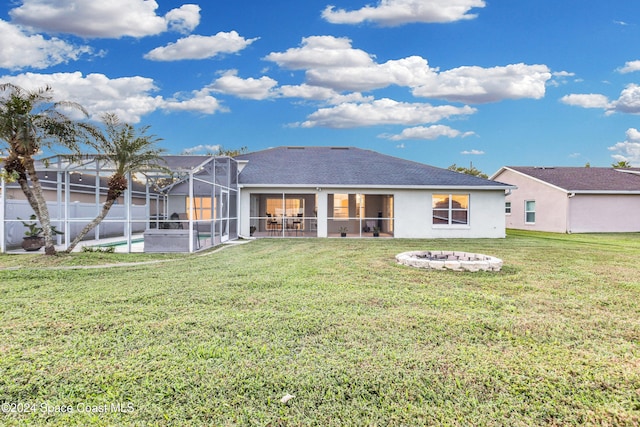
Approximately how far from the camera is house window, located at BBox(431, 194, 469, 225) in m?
18.8

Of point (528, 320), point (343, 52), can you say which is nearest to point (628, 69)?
point (343, 52)

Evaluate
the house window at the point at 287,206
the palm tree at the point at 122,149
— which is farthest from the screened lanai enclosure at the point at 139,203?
the house window at the point at 287,206

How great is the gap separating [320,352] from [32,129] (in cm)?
1177

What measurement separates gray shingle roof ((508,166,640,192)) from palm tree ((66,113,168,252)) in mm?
22357

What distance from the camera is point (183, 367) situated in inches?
141

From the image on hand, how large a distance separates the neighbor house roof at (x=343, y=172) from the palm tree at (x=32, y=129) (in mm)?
7723

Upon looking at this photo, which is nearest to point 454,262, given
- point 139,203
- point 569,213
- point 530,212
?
point 569,213

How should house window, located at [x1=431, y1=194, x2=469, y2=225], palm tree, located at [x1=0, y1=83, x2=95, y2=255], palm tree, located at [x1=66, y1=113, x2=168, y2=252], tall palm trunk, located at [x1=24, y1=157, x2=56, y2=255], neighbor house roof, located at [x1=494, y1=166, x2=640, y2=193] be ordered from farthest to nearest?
neighbor house roof, located at [x1=494, y1=166, x2=640, y2=193]
house window, located at [x1=431, y1=194, x2=469, y2=225]
palm tree, located at [x1=66, y1=113, x2=168, y2=252]
tall palm trunk, located at [x1=24, y1=157, x2=56, y2=255]
palm tree, located at [x1=0, y1=83, x2=95, y2=255]

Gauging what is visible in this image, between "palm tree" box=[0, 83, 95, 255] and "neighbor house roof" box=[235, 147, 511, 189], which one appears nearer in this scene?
"palm tree" box=[0, 83, 95, 255]

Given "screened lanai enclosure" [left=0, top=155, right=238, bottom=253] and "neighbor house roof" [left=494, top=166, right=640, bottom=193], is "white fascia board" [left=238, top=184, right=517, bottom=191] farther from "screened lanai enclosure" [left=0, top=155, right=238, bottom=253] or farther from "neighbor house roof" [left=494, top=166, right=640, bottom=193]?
"neighbor house roof" [left=494, top=166, right=640, bottom=193]

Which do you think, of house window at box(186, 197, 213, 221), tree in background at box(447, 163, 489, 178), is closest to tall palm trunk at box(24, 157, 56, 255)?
house window at box(186, 197, 213, 221)

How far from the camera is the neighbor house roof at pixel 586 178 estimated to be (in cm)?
2252

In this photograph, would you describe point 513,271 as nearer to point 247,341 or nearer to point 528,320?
point 528,320

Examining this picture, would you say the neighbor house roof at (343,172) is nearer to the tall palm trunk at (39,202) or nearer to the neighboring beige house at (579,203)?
the neighboring beige house at (579,203)
